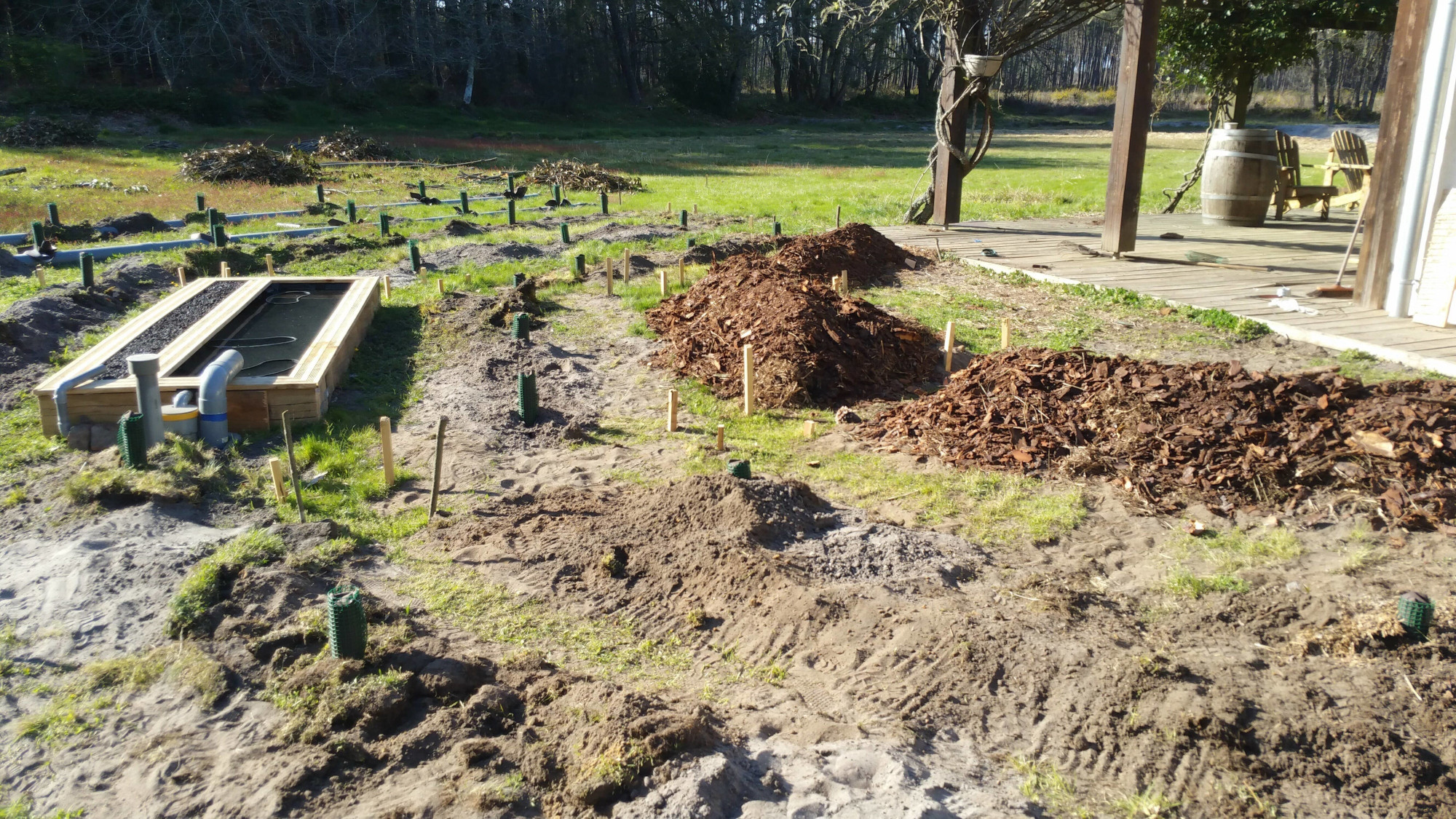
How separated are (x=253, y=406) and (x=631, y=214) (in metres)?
10.3

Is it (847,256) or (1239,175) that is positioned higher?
(1239,175)

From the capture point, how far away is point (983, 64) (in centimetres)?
1199

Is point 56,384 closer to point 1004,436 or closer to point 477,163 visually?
point 1004,436

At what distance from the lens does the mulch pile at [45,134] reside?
23.4 metres

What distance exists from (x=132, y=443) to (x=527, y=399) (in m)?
2.28

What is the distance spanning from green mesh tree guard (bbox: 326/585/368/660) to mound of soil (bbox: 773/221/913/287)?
6.48 metres

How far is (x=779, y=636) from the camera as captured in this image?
390cm

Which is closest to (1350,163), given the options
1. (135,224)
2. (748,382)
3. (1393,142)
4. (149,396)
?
(1393,142)

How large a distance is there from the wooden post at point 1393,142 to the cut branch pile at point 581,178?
13772 millimetres

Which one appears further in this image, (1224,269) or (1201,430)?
(1224,269)

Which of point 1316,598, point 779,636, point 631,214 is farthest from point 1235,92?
point 779,636

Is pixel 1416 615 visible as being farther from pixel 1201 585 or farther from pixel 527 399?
pixel 527 399

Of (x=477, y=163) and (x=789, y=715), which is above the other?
(x=477, y=163)

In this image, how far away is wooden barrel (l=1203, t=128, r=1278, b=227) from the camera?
1180 cm
